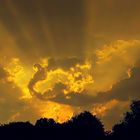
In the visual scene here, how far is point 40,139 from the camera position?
406ft

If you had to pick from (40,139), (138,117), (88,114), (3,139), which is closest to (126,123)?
(138,117)

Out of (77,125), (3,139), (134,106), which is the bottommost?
(3,139)

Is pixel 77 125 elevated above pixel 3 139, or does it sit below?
above

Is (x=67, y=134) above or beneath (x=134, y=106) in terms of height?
beneath

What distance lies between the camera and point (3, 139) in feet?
401

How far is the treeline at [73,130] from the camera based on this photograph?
410 ft

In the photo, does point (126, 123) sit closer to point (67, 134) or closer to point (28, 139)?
point (67, 134)

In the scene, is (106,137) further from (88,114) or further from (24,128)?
(24,128)

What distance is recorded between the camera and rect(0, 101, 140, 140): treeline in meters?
125

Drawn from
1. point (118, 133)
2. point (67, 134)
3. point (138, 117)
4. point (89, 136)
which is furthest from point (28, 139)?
point (138, 117)

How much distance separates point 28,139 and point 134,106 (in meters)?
45.0

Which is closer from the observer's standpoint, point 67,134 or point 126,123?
point 67,134

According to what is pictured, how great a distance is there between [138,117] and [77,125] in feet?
80.1

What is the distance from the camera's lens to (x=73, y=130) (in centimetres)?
12950
